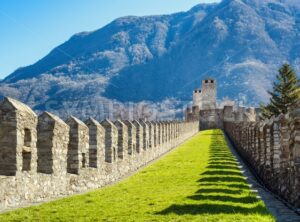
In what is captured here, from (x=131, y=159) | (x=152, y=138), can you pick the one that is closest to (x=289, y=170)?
(x=131, y=159)

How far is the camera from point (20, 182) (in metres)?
12.5

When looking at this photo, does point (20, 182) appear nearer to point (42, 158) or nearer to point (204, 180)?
point (42, 158)

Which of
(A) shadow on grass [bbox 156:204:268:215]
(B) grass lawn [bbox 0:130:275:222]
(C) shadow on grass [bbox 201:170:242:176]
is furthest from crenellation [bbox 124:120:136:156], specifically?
(A) shadow on grass [bbox 156:204:268:215]

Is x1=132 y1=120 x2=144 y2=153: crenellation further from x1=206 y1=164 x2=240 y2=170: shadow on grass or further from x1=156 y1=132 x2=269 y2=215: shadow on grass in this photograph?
x1=156 y1=132 x2=269 y2=215: shadow on grass

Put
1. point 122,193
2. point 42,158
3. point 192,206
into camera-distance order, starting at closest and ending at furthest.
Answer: point 192,206 < point 42,158 < point 122,193

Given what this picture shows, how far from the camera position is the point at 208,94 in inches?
5389

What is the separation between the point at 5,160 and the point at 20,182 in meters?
0.63

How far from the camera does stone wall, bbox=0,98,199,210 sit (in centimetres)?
1229

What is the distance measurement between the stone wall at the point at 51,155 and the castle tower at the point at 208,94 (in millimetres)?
112479

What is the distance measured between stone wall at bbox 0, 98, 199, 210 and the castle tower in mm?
112479

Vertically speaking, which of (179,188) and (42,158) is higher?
(42,158)

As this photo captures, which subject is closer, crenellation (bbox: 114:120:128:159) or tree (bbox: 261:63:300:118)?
crenellation (bbox: 114:120:128:159)

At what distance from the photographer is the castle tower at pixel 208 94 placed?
135m

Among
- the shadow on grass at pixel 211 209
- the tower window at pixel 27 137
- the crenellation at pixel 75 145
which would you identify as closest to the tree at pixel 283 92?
the crenellation at pixel 75 145
